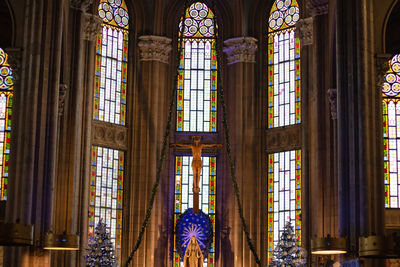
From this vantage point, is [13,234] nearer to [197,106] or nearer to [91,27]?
[91,27]

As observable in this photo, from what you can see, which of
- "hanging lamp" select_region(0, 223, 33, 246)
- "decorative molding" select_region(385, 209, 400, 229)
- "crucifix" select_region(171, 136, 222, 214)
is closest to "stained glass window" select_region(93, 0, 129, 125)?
"crucifix" select_region(171, 136, 222, 214)

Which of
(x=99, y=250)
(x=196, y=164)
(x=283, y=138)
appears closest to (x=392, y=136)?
(x=283, y=138)

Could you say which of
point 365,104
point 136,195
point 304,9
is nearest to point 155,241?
point 136,195

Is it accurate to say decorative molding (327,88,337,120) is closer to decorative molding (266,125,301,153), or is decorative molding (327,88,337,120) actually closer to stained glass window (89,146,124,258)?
decorative molding (266,125,301,153)

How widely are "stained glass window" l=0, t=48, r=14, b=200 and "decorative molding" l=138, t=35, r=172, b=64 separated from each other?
5.84m

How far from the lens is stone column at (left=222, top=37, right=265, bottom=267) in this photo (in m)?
33.8

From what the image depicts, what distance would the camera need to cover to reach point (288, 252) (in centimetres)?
3069

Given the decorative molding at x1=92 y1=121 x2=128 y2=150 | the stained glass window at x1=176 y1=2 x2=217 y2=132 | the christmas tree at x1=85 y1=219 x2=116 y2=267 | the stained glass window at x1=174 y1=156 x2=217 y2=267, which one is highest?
the stained glass window at x1=176 y1=2 x2=217 y2=132

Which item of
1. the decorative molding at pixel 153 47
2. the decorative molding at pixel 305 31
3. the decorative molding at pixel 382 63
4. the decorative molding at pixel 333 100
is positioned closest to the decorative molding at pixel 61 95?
the decorative molding at pixel 153 47

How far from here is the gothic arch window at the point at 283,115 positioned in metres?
33.7

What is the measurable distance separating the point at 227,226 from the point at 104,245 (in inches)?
237

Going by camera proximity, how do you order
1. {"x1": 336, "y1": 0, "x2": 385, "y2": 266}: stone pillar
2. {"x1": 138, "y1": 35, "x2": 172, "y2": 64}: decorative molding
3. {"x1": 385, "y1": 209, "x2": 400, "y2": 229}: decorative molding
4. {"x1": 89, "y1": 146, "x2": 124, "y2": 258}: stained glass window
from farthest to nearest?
{"x1": 138, "y1": 35, "x2": 172, "y2": 64}: decorative molding
{"x1": 89, "y1": 146, "x2": 124, "y2": 258}: stained glass window
{"x1": 385, "y1": 209, "x2": 400, "y2": 229}: decorative molding
{"x1": 336, "y1": 0, "x2": 385, "y2": 266}: stone pillar

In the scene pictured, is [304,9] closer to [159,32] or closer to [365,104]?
[159,32]

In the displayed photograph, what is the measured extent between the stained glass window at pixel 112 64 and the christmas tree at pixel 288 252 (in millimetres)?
8971
